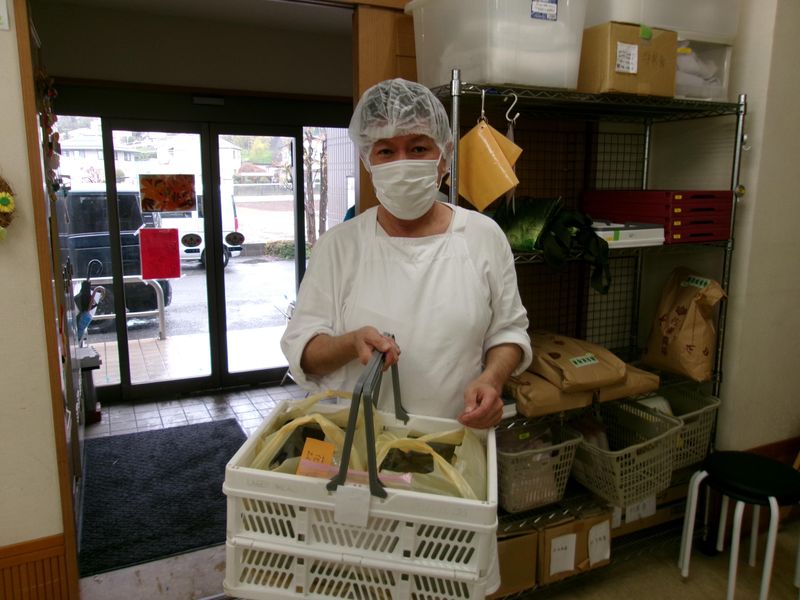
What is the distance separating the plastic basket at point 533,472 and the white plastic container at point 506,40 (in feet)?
3.79

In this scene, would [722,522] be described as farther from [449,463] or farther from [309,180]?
[309,180]

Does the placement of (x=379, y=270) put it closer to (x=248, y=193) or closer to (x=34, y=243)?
(x=34, y=243)

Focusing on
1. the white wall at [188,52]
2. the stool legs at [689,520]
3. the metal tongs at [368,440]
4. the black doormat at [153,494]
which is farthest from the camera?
the white wall at [188,52]

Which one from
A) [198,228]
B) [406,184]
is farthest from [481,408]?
[198,228]

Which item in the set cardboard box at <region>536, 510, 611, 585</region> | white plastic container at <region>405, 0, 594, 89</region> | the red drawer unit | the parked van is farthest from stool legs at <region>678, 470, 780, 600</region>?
the parked van

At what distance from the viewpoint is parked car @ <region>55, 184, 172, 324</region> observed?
4.18 meters

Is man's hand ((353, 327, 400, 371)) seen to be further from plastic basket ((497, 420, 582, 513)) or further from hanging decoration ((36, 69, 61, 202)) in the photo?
hanging decoration ((36, 69, 61, 202))

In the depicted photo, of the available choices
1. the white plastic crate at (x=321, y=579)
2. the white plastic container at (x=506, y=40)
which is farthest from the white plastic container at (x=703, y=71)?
the white plastic crate at (x=321, y=579)

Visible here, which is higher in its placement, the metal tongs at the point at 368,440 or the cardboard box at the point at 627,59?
the cardboard box at the point at 627,59

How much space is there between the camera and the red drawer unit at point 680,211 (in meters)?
2.27

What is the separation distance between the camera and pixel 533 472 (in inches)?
81.3

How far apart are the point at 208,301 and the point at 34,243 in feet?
9.48

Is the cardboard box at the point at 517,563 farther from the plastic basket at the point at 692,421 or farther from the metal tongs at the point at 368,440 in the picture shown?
the metal tongs at the point at 368,440

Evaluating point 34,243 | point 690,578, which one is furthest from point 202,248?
point 690,578
